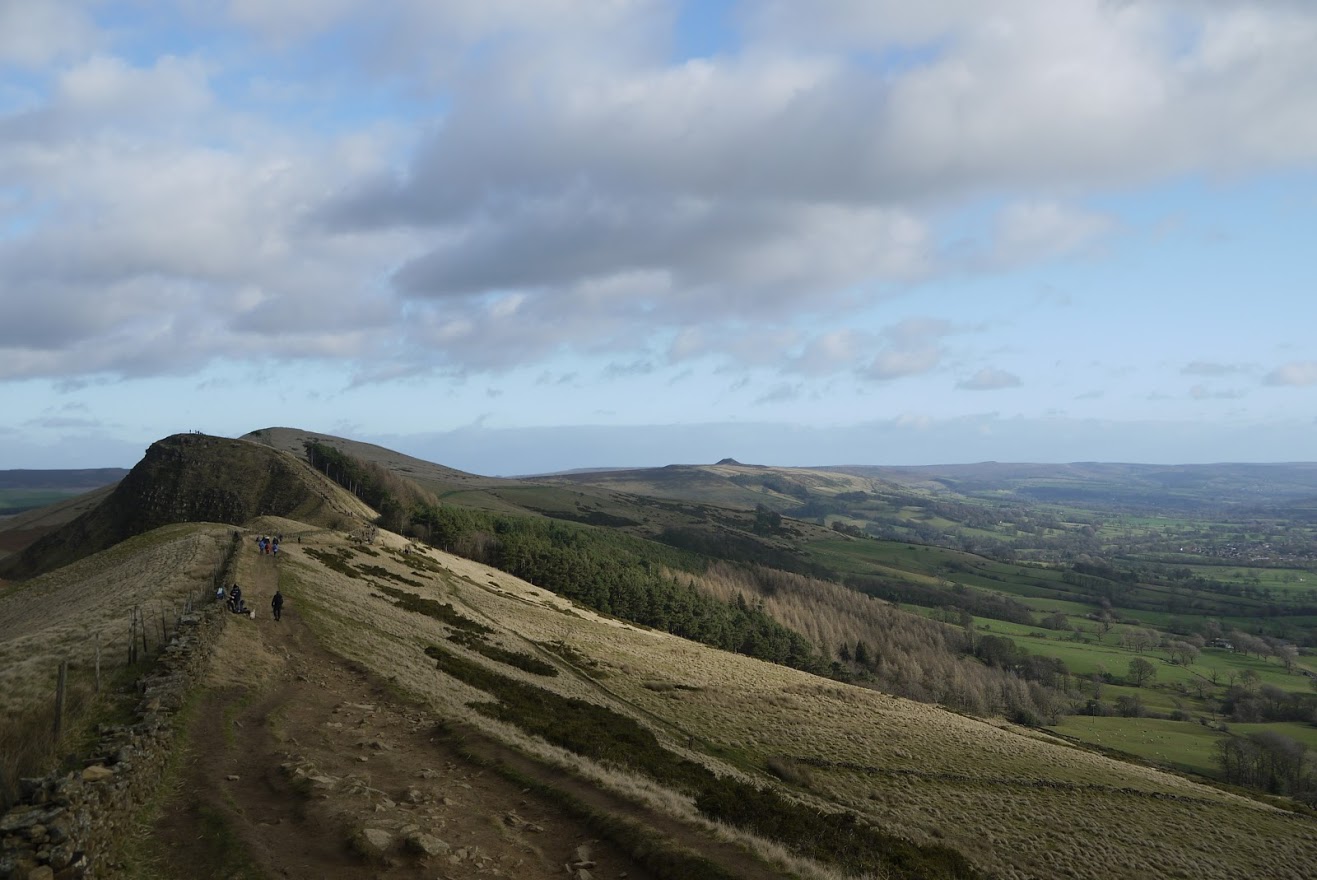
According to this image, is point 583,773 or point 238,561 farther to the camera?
point 238,561

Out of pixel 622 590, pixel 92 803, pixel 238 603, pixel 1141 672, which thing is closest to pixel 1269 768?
pixel 1141 672

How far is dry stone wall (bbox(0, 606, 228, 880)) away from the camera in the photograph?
13352 mm

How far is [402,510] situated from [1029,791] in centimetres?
11851

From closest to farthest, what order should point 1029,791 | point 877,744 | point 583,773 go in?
point 583,773, point 1029,791, point 877,744

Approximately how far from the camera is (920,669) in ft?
426

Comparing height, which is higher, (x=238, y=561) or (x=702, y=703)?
(x=238, y=561)

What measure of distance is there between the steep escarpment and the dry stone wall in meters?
94.2

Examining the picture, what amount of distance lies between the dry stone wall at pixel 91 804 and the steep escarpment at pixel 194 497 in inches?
3707

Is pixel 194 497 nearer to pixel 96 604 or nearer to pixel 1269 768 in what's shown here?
pixel 96 604

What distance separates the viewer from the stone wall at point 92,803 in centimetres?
1336

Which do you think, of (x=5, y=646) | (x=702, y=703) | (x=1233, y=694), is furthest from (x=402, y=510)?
(x=1233, y=694)

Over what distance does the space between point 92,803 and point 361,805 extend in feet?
18.2

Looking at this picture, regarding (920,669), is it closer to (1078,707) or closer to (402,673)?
(1078,707)

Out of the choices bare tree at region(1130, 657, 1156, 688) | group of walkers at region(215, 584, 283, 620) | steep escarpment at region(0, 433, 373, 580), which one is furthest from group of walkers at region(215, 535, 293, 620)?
bare tree at region(1130, 657, 1156, 688)
